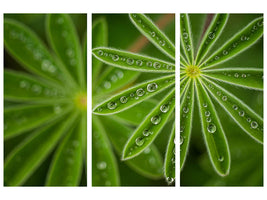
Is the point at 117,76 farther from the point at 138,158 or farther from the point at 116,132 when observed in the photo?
the point at 138,158

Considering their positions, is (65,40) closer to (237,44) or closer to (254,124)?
(237,44)

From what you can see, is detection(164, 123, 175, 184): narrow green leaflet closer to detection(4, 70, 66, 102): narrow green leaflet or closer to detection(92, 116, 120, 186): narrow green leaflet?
detection(92, 116, 120, 186): narrow green leaflet

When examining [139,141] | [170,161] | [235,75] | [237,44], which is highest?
[237,44]

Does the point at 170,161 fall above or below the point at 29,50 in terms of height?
below

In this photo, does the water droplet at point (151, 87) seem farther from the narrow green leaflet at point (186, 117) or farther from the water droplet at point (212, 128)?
the water droplet at point (212, 128)

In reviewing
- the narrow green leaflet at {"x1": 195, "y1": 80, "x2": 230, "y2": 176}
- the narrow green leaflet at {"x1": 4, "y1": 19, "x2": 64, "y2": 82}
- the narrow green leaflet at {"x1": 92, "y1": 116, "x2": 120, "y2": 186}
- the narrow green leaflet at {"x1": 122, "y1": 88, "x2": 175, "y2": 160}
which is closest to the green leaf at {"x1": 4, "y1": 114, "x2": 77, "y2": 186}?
the narrow green leaflet at {"x1": 92, "y1": 116, "x2": 120, "y2": 186}

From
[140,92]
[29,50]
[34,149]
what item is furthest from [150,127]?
[29,50]
